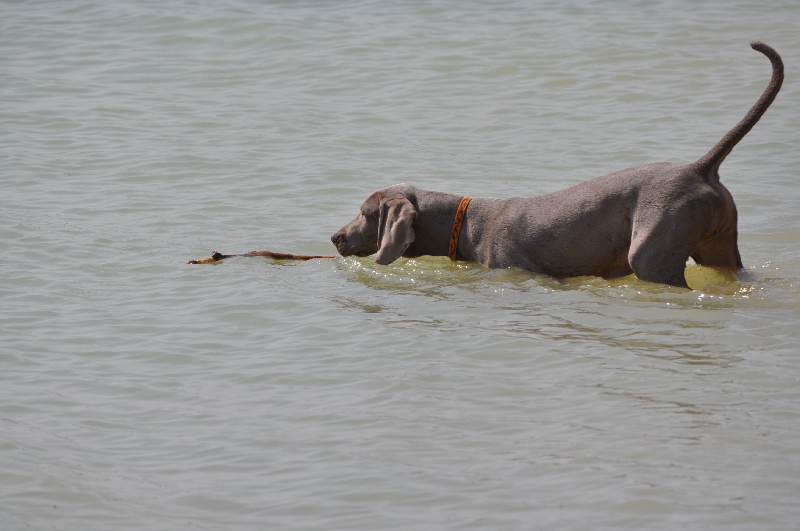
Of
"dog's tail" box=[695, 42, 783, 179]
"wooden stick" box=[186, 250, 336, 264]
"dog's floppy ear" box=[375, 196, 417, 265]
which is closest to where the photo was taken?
"dog's tail" box=[695, 42, 783, 179]

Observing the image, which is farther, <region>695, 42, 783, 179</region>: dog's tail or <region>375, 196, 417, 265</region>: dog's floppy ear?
<region>375, 196, 417, 265</region>: dog's floppy ear

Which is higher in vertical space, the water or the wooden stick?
the water

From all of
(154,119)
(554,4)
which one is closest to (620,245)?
(154,119)

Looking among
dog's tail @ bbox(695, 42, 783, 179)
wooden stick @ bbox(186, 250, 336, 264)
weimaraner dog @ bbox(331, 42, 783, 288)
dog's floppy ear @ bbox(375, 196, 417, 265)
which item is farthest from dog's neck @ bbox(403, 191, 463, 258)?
dog's tail @ bbox(695, 42, 783, 179)

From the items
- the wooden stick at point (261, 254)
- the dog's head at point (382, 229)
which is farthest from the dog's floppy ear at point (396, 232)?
the wooden stick at point (261, 254)

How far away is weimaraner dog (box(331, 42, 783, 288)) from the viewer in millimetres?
7988

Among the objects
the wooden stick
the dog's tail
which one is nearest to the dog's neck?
the wooden stick

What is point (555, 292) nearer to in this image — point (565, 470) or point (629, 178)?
point (629, 178)

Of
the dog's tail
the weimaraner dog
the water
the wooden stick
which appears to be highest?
the dog's tail

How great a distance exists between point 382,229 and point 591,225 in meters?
1.74

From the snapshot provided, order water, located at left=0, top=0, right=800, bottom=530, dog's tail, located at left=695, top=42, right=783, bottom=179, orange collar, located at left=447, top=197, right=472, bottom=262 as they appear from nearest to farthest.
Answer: water, located at left=0, top=0, right=800, bottom=530 < dog's tail, located at left=695, top=42, right=783, bottom=179 < orange collar, located at left=447, top=197, right=472, bottom=262

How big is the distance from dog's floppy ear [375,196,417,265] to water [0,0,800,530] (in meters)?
0.25

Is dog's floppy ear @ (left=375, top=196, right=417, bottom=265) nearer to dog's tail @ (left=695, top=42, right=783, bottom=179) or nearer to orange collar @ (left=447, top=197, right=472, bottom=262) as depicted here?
orange collar @ (left=447, top=197, right=472, bottom=262)

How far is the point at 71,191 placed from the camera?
12320 mm
